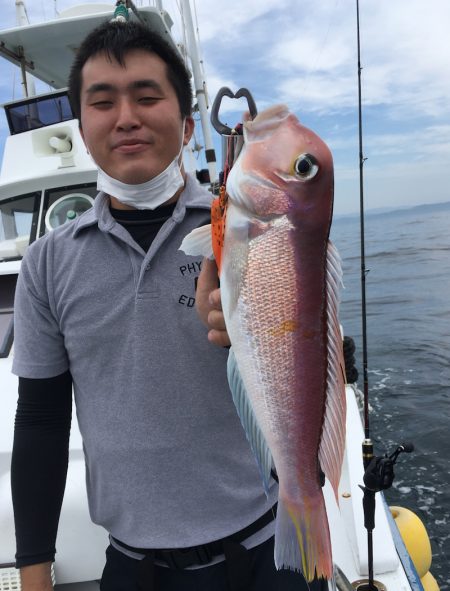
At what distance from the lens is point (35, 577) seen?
5.93 ft

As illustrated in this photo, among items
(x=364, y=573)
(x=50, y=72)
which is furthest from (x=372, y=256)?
(x=364, y=573)

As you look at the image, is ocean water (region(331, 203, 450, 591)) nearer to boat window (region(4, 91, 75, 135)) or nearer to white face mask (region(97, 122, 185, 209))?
white face mask (region(97, 122, 185, 209))

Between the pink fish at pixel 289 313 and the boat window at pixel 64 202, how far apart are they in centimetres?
642

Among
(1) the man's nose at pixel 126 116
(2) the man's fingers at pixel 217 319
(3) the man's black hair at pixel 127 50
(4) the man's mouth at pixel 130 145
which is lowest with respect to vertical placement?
(2) the man's fingers at pixel 217 319

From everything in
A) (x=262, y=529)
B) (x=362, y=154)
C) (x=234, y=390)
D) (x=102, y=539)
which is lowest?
(x=102, y=539)

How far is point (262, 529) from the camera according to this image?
175 centimetres

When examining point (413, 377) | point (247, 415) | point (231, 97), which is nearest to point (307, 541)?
point (247, 415)

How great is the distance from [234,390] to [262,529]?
2.28 feet

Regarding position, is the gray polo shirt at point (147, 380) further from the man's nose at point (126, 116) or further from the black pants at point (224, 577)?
the man's nose at point (126, 116)

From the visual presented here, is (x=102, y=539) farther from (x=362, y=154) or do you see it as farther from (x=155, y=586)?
(x=362, y=154)

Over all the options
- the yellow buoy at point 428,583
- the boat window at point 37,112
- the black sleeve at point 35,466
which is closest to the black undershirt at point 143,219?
the black sleeve at point 35,466

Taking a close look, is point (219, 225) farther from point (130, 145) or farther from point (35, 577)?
point (35, 577)

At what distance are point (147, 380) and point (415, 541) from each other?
9.45 ft

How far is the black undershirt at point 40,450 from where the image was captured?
1.82 metres
